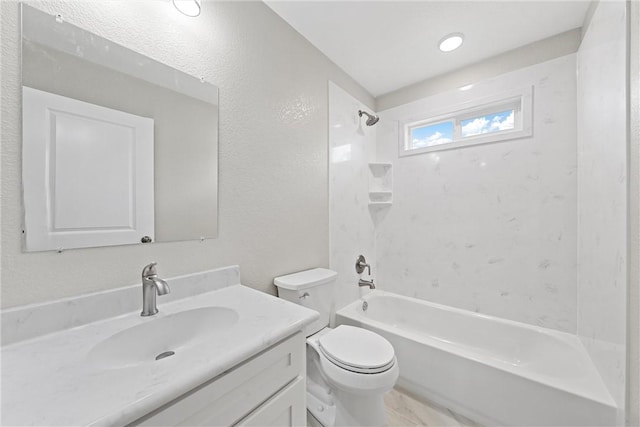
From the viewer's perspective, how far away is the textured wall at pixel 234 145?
0.73 m

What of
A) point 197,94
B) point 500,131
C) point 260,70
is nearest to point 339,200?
point 260,70

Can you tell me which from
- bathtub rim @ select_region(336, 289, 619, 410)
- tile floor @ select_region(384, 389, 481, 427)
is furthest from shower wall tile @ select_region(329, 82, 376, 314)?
tile floor @ select_region(384, 389, 481, 427)

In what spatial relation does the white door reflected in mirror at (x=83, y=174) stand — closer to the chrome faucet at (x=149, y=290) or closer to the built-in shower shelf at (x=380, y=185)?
the chrome faucet at (x=149, y=290)

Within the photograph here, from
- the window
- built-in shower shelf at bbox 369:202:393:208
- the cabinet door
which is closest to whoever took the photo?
the cabinet door

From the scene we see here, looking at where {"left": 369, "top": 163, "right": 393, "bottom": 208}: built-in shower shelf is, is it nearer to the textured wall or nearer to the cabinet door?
the textured wall

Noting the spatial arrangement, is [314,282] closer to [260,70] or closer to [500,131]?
[260,70]

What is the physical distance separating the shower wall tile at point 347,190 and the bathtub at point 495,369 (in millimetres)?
371

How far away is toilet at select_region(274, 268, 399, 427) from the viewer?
1.17 m

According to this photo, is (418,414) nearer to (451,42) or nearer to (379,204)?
(379,204)

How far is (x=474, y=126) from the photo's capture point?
210 centimetres

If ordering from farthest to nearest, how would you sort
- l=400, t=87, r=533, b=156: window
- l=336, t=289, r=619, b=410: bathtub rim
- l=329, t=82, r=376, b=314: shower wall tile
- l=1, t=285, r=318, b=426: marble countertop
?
l=329, t=82, r=376, b=314: shower wall tile, l=400, t=87, r=533, b=156: window, l=336, t=289, r=619, b=410: bathtub rim, l=1, t=285, r=318, b=426: marble countertop

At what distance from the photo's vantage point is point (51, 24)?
782 mm

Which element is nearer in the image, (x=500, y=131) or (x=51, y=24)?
(x=51, y=24)

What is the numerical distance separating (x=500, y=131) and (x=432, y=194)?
2.32ft
